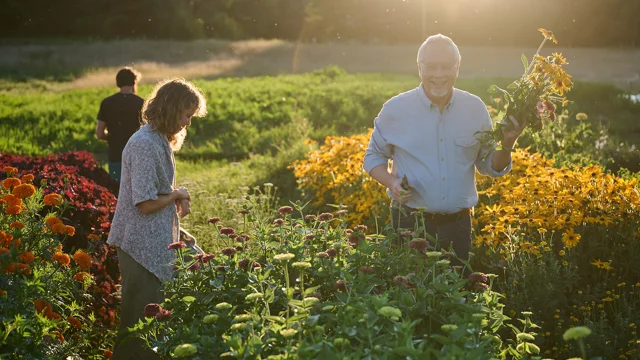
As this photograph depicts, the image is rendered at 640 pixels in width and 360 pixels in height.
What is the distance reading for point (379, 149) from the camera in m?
4.04

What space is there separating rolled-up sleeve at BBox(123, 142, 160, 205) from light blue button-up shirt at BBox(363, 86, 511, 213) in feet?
4.27

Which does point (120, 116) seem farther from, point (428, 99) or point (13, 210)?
point (428, 99)

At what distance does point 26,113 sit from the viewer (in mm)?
15664

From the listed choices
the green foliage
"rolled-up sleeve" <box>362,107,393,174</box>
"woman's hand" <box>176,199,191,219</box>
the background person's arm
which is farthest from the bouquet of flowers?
the background person's arm

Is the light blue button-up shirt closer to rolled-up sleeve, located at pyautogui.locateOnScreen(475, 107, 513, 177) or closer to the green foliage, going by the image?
rolled-up sleeve, located at pyautogui.locateOnScreen(475, 107, 513, 177)

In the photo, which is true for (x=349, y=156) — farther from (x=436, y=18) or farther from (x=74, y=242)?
(x=436, y=18)

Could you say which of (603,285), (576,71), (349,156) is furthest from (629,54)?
(603,285)

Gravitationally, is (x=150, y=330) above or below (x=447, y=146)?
below

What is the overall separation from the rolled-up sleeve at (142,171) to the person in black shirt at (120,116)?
3.35 m

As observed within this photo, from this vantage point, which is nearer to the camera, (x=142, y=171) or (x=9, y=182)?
(x=142, y=171)

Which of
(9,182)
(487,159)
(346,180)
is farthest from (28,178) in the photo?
(346,180)

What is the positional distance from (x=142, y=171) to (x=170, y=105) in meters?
0.39

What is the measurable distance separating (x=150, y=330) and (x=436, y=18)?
3651 cm

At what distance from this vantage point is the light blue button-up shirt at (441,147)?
151 inches
